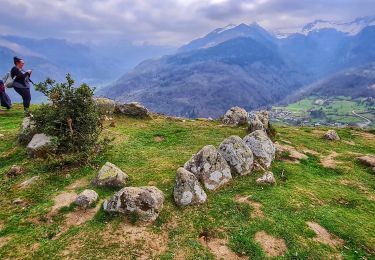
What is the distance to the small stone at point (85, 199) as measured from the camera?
69.2 feet

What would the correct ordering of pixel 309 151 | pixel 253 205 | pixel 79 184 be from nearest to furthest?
pixel 253 205, pixel 79 184, pixel 309 151

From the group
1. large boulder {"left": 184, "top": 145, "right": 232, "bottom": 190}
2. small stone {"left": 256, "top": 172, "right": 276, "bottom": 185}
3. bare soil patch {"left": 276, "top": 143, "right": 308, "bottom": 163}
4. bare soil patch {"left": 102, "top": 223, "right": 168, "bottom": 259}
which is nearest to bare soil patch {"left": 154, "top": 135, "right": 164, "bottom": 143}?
large boulder {"left": 184, "top": 145, "right": 232, "bottom": 190}

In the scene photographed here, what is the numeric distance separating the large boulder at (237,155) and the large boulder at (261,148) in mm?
1531

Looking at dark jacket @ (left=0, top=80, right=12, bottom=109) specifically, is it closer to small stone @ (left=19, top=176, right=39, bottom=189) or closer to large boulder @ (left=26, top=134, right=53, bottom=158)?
large boulder @ (left=26, top=134, right=53, bottom=158)

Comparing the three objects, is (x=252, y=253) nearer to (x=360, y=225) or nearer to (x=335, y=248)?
(x=335, y=248)

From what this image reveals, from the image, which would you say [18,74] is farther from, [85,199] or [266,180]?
[266,180]

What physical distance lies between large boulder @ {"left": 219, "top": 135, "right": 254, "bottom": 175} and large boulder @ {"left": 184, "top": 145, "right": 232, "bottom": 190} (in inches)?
46.9

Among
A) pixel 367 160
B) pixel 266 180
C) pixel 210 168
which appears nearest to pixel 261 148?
pixel 266 180

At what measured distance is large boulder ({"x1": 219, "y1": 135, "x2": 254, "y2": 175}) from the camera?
26.7 m

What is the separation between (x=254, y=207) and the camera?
22.4m

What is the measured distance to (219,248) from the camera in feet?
61.8

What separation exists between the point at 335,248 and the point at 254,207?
5.01 meters

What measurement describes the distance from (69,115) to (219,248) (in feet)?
52.1

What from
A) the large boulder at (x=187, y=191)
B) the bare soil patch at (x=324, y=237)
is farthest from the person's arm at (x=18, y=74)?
the bare soil patch at (x=324, y=237)
